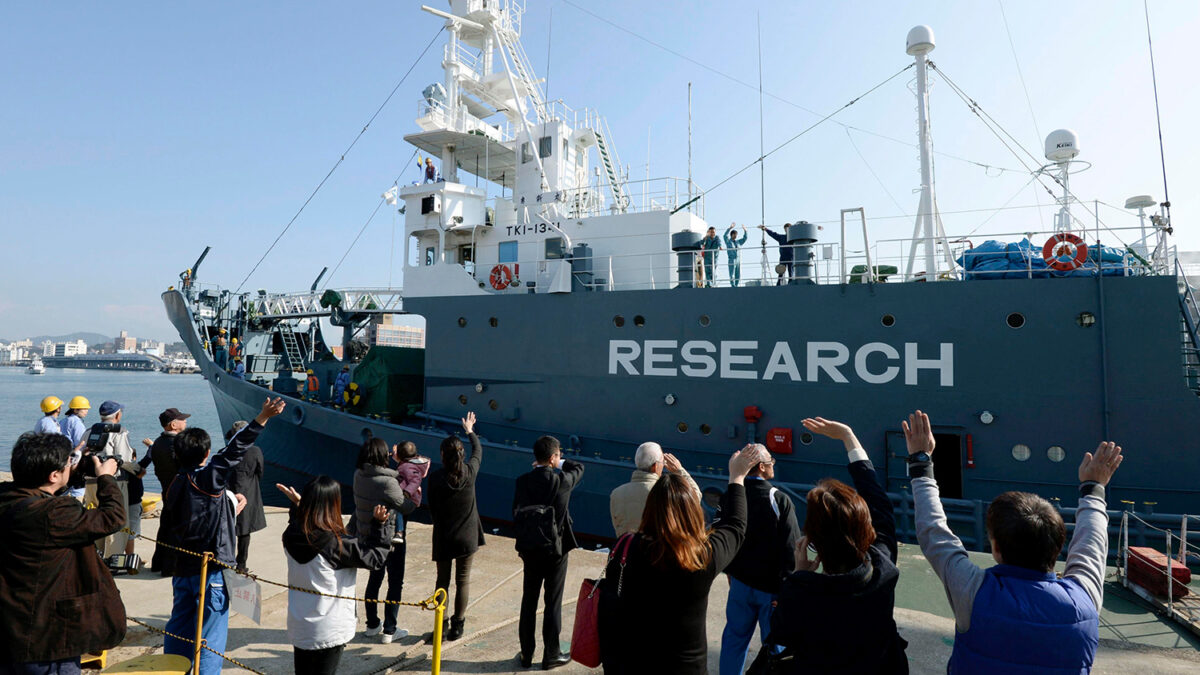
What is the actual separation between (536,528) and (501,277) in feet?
27.5

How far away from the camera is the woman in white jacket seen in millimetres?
2877

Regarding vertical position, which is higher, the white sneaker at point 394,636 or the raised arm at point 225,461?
the raised arm at point 225,461

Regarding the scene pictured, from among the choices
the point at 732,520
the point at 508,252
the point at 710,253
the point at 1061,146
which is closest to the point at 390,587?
the point at 732,520

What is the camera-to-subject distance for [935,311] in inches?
313

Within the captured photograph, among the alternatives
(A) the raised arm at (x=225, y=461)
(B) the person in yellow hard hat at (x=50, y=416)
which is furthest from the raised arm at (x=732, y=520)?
(B) the person in yellow hard hat at (x=50, y=416)

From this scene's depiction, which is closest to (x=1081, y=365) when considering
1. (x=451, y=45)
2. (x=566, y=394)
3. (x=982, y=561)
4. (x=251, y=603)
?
(x=982, y=561)

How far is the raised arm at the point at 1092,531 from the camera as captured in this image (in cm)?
190

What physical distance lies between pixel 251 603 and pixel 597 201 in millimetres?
11326

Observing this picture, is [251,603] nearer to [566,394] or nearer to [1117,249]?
[566,394]

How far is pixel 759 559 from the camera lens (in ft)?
10.3

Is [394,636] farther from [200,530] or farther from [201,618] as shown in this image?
[200,530]

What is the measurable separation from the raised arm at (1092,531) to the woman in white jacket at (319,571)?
285 cm

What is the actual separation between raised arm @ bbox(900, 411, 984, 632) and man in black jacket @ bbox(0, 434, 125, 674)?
3.05 metres

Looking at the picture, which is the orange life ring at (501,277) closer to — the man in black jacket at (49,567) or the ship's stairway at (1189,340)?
the man in black jacket at (49,567)
